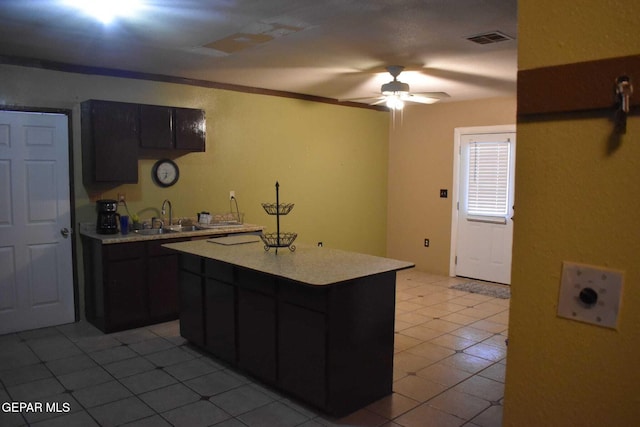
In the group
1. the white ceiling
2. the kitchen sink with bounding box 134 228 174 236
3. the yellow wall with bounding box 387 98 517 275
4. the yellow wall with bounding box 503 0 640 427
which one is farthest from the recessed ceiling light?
the yellow wall with bounding box 387 98 517 275

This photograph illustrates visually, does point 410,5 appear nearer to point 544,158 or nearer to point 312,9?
point 312,9

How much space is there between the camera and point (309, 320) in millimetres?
2975

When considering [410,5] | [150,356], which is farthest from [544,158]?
[150,356]

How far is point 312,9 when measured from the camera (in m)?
2.96

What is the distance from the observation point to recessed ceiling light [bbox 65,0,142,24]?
290 centimetres

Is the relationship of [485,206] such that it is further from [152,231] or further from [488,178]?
[152,231]

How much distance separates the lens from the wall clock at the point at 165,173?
5.14 m

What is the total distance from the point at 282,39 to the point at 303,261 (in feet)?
5.55

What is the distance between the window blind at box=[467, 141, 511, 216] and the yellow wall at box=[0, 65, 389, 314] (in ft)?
4.75

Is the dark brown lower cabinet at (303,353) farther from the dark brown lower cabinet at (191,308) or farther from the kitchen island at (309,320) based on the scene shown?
the dark brown lower cabinet at (191,308)

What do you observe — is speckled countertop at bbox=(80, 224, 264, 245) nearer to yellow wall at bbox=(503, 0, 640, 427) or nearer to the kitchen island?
the kitchen island

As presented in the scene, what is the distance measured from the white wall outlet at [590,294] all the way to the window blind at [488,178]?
5.66 meters

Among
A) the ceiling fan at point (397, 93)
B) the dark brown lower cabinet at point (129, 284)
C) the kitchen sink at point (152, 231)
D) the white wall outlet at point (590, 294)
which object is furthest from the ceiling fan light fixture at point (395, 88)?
the white wall outlet at point (590, 294)

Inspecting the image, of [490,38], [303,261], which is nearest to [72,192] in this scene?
[303,261]
